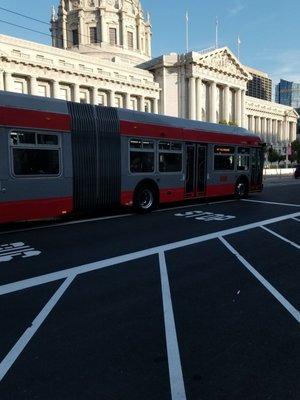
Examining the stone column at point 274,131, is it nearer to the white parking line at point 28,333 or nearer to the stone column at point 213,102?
the stone column at point 213,102

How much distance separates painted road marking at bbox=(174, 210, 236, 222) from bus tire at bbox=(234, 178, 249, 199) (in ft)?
16.5

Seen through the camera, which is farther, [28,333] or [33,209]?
[33,209]

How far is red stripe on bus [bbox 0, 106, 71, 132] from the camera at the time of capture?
33.3 ft

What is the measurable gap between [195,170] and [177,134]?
69.6 inches

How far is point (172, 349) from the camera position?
388cm

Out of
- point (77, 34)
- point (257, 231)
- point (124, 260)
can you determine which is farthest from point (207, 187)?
point (77, 34)

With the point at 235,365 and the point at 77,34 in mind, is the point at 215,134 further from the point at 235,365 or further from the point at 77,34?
the point at 77,34

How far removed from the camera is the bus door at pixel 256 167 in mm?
19578

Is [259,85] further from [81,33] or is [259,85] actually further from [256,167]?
[256,167]

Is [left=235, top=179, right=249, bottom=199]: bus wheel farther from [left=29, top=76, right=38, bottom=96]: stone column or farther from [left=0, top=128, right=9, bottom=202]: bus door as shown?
[left=29, top=76, right=38, bottom=96]: stone column

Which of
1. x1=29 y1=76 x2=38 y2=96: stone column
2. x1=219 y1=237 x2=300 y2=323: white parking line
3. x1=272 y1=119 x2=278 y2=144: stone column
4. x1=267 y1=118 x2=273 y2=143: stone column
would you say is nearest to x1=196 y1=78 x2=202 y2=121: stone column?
x1=29 y1=76 x2=38 y2=96: stone column

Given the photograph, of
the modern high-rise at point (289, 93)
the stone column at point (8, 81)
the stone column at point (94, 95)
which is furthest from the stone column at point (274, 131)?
the stone column at point (8, 81)

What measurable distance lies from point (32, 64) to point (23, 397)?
62.1 m

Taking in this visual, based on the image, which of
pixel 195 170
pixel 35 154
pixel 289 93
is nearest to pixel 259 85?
pixel 289 93
